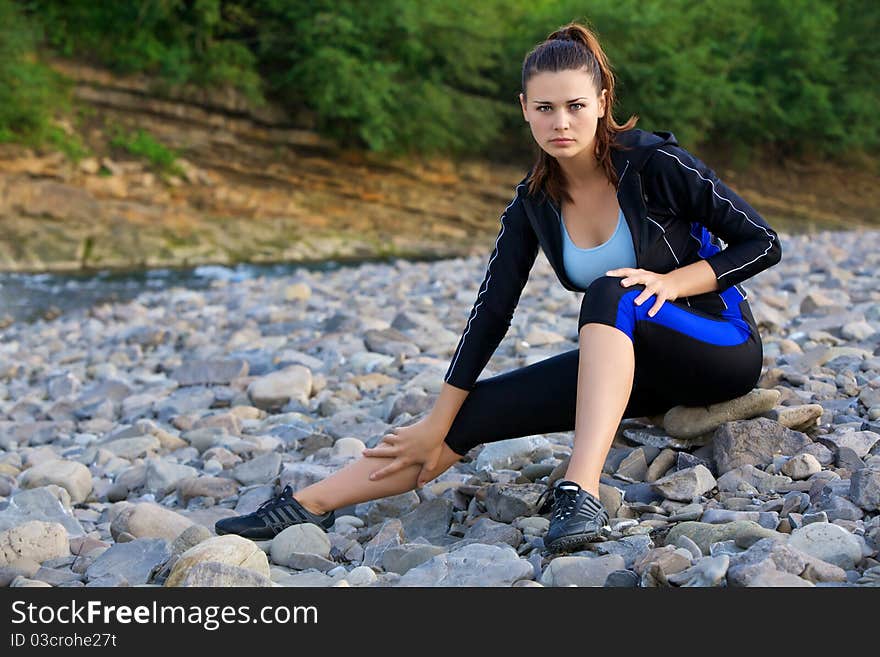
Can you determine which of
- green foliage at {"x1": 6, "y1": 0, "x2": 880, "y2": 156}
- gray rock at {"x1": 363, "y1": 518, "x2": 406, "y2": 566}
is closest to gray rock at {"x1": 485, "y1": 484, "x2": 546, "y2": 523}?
gray rock at {"x1": 363, "y1": 518, "x2": 406, "y2": 566}

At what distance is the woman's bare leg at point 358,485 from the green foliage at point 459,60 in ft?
49.0

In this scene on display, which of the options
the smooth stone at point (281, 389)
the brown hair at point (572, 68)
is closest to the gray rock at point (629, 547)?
the brown hair at point (572, 68)

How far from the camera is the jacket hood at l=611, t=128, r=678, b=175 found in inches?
90.2

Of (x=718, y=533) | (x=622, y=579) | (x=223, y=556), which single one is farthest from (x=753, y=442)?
(x=223, y=556)

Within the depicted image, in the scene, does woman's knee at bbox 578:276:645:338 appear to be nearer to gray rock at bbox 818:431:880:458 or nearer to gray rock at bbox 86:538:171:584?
gray rock at bbox 818:431:880:458

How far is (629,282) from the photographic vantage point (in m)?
2.18

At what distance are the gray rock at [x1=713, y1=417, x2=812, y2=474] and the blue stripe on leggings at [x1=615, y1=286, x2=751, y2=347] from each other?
23 cm

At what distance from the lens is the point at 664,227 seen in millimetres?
2332

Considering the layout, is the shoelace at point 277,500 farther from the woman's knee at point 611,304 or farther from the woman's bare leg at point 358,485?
the woman's knee at point 611,304

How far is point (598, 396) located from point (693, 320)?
1.14 feet

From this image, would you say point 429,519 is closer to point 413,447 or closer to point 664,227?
point 413,447

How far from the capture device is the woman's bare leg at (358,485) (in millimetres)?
2508
